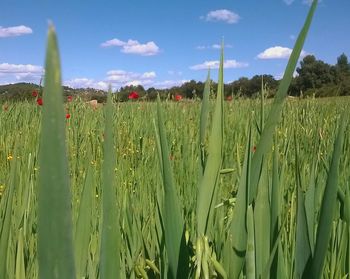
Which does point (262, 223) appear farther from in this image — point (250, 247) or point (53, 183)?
point (53, 183)

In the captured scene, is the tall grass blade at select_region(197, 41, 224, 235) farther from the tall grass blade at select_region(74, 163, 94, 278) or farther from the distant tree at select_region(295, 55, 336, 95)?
the distant tree at select_region(295, 55, 336, 95)

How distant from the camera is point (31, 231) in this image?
109 cm

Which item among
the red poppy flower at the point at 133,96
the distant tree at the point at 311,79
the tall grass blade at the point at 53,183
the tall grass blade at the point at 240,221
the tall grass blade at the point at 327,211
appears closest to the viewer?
the tall grass blade at the point at 53,183

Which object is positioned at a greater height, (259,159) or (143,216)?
(259,159)

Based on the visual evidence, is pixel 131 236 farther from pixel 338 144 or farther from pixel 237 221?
pixel 338 144

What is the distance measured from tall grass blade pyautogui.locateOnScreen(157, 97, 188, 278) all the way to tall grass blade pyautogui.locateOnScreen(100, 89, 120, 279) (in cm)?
11

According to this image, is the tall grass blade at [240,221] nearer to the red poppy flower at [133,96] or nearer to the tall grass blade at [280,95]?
the tall grass blade at [280,95]

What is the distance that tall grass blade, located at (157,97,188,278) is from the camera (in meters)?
0.40

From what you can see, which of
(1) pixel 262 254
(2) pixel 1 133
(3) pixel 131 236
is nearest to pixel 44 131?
(1) pixel 262 254

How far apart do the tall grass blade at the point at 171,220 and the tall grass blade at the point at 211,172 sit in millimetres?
26

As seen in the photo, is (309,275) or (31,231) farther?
(31,231)

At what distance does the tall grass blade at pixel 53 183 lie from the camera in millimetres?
164

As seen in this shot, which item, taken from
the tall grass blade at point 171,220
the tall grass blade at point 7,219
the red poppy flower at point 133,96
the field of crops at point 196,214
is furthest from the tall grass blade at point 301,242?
the red poppy flower at point 133,96

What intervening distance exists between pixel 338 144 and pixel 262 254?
0.19 meters
